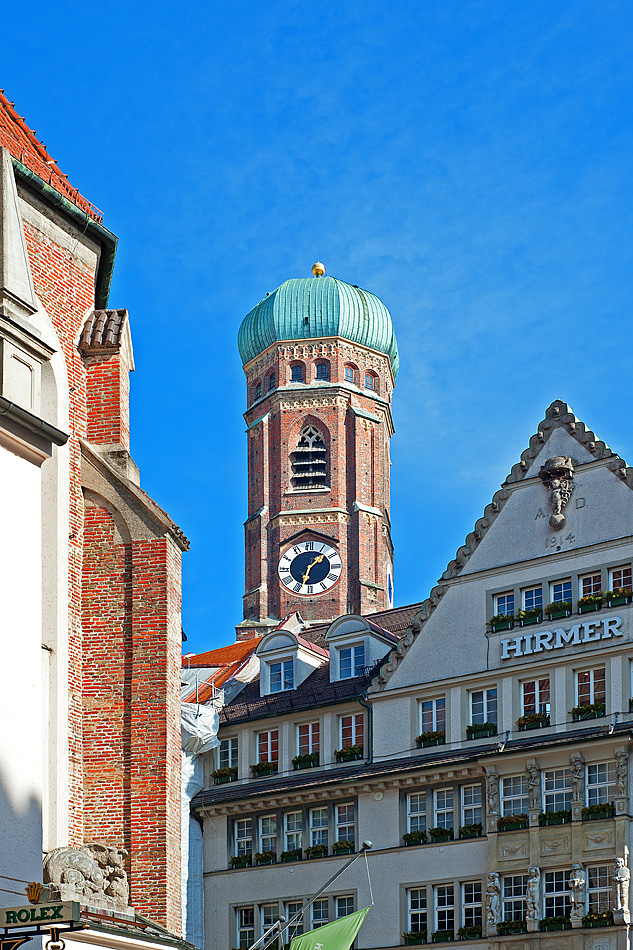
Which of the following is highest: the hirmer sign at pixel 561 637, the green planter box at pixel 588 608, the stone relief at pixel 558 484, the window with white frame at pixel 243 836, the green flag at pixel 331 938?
the stone relief at pixel 558 484

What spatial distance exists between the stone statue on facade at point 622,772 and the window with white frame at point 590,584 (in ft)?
14.6

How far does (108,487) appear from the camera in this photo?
24359 mm

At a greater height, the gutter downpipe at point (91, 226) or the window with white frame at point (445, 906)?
the gutter downpipe at point (91, 226)

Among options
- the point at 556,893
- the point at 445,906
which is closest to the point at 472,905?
the point at 445,906

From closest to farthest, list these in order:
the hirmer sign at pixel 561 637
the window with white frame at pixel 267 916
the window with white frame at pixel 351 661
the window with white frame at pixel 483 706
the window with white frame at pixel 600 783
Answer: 1. the window with white frame at pixel 600 783
2. the hirmer sign at pixel 561 637
3. the window with white frame at pixel 483 706
4. the window with white frame at pixel 267 916
5. the window with white frame at pixel 351 661

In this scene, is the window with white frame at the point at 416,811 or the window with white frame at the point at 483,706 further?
the window with white frame at the point at 483,706

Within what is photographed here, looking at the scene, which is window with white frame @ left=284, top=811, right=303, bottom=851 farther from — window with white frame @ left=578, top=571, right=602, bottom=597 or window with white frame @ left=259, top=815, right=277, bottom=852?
window with white frame @ left=578, top=571, right=602, bottom=597

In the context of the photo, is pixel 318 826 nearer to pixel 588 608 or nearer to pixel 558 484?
pixel 588 608

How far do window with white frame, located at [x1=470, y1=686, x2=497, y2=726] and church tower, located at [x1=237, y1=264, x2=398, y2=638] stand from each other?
146 ft

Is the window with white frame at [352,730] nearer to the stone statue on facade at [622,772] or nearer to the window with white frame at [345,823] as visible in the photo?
the window with white frame at [345,823]

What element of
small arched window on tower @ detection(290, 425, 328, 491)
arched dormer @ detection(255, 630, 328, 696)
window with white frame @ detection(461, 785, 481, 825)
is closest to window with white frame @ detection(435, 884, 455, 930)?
window with white frame @ detection(461, 785, 481, 825)

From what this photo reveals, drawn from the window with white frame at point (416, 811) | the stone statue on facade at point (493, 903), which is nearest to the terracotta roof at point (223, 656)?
the window with white frame at point (416, 811)

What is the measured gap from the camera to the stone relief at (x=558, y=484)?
44.7 m

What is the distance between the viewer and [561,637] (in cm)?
4341
